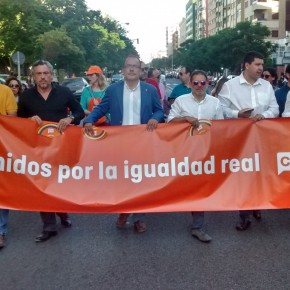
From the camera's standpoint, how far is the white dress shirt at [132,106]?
5711mm

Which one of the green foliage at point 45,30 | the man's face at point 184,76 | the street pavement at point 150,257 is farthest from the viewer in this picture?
the green foliage at point 45,30

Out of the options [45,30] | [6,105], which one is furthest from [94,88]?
[45,30]

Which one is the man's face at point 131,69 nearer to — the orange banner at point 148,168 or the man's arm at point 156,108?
the man's arm at point 156,108

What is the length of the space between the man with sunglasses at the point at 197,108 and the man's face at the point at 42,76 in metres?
1.41

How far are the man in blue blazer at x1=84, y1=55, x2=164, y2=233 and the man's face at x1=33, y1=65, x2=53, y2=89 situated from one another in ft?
1.99

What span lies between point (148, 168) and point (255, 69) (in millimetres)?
1673

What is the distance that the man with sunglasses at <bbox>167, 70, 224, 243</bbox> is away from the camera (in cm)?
540

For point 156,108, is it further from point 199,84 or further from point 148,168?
point 148,168

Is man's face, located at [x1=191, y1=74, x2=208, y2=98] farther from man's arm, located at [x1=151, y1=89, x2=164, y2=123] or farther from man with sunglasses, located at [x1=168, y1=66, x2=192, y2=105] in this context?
man with sunglasses, located at [x1=168, y1=66, x2=192, y2=105]

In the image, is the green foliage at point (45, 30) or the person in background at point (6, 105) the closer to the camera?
the person in background at point (6, 105)

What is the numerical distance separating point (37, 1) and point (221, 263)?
31.2 meters

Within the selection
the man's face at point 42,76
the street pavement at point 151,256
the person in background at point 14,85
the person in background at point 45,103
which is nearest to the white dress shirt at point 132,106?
the person in background at point 45,103

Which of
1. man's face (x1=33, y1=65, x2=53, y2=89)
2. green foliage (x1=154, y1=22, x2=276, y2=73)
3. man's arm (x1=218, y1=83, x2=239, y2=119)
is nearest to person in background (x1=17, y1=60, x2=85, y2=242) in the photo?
man's face (x1=33, y1=65, x2=53, y2=89)

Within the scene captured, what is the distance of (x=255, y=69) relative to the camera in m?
5.72
